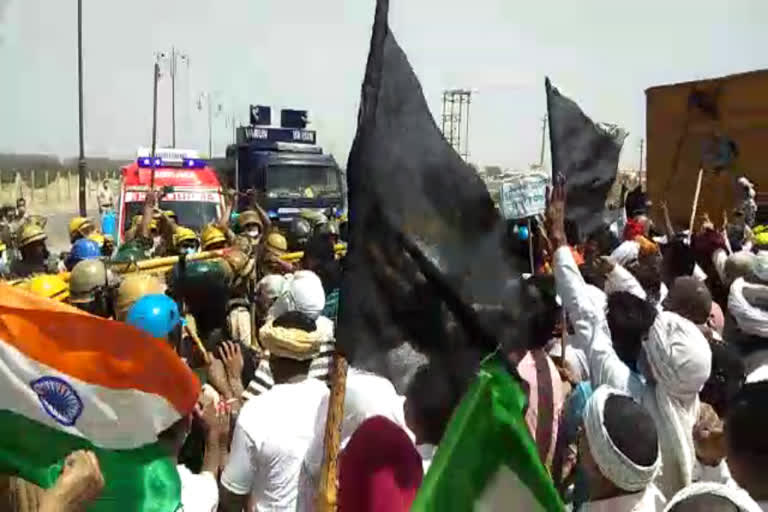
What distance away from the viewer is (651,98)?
49.7ft

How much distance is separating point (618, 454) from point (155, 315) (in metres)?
2.01

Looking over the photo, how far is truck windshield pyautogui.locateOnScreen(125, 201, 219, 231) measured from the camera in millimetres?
14609

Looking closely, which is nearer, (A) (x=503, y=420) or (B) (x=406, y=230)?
(A) (x=503, y=420)

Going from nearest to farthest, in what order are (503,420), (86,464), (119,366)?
(503,420) → (86,464) → (119,366)

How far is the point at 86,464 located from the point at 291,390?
1.20 m

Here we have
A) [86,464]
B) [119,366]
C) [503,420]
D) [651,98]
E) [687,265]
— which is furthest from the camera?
[651,98]

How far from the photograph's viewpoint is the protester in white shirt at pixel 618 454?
2.63 metres

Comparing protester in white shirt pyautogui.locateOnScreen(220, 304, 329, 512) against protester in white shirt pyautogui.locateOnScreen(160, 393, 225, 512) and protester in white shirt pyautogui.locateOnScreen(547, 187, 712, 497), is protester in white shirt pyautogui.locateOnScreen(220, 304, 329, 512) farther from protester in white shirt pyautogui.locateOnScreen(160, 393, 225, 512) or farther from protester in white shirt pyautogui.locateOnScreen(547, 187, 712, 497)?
protester in white shirt pyautogui.locateOnScreen(547, 187, 712, 497)

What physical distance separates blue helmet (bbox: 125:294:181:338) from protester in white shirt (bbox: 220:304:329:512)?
70cm

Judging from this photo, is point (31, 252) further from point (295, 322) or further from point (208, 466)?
point (208, 466)

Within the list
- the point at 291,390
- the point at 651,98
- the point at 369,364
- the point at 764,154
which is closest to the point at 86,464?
the point at 369,364

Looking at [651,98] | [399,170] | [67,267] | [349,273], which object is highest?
[651,98]

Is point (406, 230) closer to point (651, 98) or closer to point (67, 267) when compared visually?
point (67, 267)

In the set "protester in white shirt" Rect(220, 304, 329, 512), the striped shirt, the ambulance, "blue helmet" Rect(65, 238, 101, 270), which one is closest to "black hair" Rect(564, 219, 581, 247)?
the striped shirt
